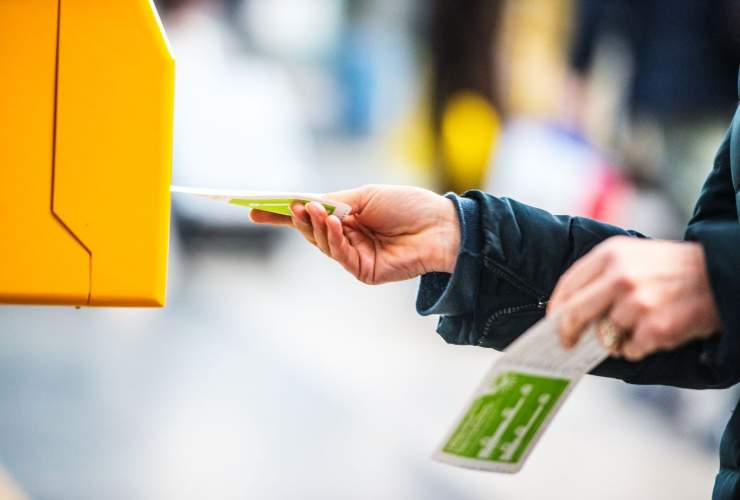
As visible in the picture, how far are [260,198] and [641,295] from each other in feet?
1.47

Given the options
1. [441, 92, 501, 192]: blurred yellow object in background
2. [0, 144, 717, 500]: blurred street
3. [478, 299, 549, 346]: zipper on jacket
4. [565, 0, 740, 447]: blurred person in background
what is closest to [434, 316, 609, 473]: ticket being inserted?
[478, 299, 549, 346]: zipper on jacket

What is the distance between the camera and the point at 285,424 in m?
3.19

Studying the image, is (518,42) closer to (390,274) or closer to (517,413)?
(390,274)

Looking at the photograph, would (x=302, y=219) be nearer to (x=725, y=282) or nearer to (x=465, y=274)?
(x=465, y=274)

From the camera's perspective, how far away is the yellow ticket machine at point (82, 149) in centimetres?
94

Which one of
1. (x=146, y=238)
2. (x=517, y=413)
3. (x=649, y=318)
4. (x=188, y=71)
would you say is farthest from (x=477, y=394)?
(x=188, y=71)

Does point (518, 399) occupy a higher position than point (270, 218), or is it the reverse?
point (270, 218)

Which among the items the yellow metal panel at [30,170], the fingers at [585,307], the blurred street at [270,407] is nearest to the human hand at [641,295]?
the fingers at [585,307]

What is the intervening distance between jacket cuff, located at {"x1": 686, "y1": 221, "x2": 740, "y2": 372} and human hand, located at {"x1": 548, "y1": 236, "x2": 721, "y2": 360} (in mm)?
11

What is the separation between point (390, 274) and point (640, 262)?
1.69 ft

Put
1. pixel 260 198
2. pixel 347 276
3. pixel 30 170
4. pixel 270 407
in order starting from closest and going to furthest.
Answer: pixel 30 170 → pixel 260 198 → pixel 270 407 → pixel 347 276

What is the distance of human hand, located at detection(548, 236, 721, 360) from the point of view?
832 mm

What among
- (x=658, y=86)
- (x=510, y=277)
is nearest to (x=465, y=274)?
(x=510, y=277)

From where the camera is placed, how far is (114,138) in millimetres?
962
